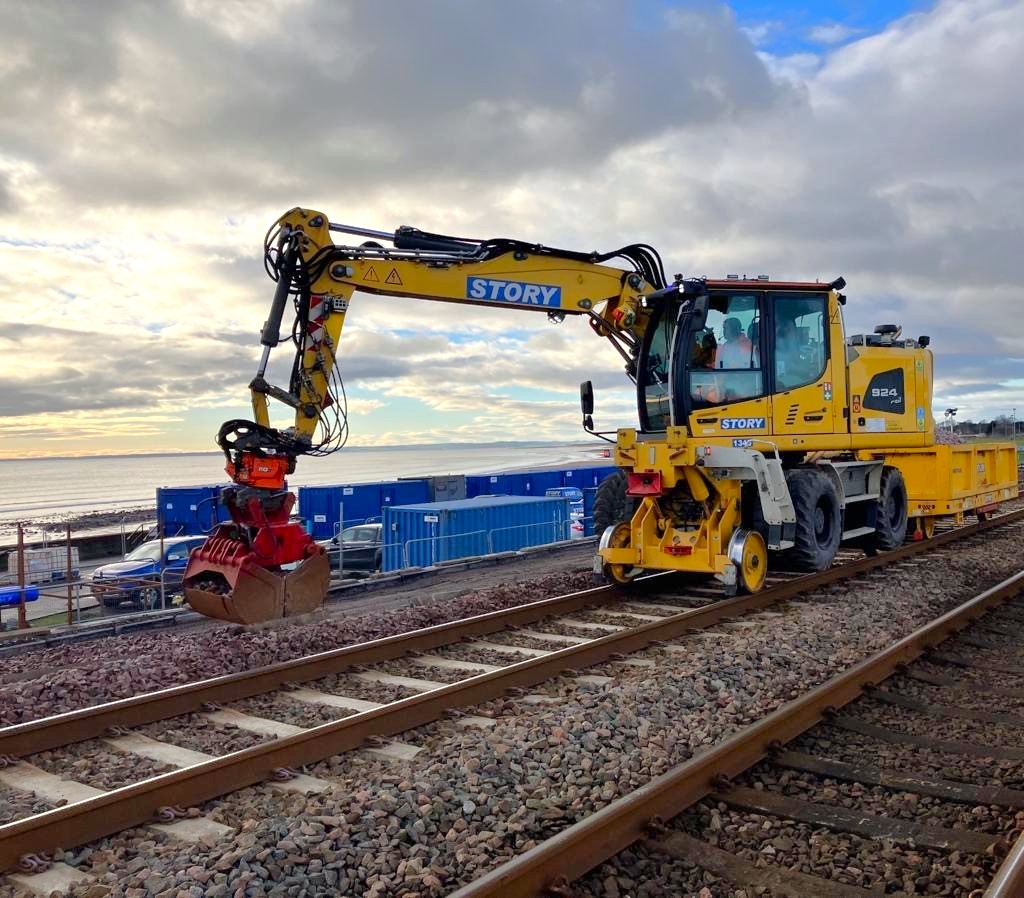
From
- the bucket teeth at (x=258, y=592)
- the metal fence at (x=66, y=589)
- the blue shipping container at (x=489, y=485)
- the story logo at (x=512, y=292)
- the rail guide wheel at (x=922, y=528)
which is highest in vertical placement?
the story logo at (x=512, y=292)

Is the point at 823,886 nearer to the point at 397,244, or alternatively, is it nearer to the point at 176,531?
the point at 397,244

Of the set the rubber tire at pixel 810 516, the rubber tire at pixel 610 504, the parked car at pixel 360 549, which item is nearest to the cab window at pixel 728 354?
the rubber tire at pixel 810 516

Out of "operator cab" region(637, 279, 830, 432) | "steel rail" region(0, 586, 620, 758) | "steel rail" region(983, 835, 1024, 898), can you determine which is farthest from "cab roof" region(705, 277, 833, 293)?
"steel rail" region(983, 835, 1024, 898)

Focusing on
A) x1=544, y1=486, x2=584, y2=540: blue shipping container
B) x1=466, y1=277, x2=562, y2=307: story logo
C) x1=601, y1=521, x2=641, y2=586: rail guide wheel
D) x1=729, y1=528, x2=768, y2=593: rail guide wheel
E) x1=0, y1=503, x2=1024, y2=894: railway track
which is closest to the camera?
x1=0, y1=503, x2=1024, y2=894: railway track

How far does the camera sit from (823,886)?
3.60 metres

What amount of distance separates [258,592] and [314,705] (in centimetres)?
214

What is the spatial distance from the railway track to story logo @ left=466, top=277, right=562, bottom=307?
3332 millimetres

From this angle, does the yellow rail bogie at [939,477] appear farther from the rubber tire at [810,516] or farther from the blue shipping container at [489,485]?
the blue shipping container at [489,485]

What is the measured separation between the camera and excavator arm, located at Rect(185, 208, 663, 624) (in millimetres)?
8117

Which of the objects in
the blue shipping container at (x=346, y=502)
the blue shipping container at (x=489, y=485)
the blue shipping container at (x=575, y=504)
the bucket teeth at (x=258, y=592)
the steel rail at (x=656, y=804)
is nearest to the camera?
the steel rail at (x=656, y=804)

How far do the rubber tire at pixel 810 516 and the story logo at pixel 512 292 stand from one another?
3613mm

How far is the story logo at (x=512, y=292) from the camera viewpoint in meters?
9.35

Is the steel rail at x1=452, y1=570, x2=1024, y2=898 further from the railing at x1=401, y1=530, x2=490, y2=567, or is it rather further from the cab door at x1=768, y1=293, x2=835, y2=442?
the railing at x1=401, y1=530, x2=490, y2=567

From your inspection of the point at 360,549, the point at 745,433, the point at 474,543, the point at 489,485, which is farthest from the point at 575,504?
the point at 745,433
